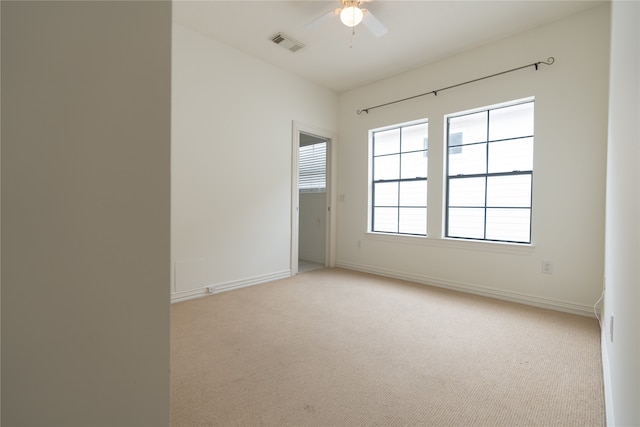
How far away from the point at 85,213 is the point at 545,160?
3.65 meters

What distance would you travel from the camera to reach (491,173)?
11.1 feet

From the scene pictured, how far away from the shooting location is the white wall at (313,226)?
16.6 ft

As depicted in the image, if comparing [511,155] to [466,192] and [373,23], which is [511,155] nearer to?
[466,192]

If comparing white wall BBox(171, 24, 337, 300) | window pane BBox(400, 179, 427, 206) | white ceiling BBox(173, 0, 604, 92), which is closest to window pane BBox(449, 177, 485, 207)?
window pane BBox(400, 179, 427, 206)

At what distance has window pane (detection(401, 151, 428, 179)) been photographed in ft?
13.1

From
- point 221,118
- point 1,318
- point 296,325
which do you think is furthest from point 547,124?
point 1,318

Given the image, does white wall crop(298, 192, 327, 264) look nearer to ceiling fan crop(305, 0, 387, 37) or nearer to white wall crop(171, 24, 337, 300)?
white wall crop(171, 24, 337, 300)

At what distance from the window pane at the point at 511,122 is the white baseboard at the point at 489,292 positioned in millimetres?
1707

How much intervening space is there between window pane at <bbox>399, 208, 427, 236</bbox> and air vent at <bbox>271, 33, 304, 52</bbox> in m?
2.48

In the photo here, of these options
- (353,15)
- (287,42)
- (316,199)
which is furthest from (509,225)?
(287,42)

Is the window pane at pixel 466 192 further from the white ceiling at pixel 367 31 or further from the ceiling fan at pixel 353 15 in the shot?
the ceiling fan at pixel 353 15

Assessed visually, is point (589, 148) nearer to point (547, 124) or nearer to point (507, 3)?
point (547, 124)

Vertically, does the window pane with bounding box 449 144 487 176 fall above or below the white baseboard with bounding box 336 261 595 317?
above

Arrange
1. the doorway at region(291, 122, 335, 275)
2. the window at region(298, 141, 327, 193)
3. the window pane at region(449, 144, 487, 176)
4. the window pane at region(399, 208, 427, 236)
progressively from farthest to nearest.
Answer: the window at region(298, 141, 327, 193) < the doorway at region(291, 122, 335, 275) < the window pane at region(399, 208, 427, 236) < the window pane at region(449, 144, 487, 176)
